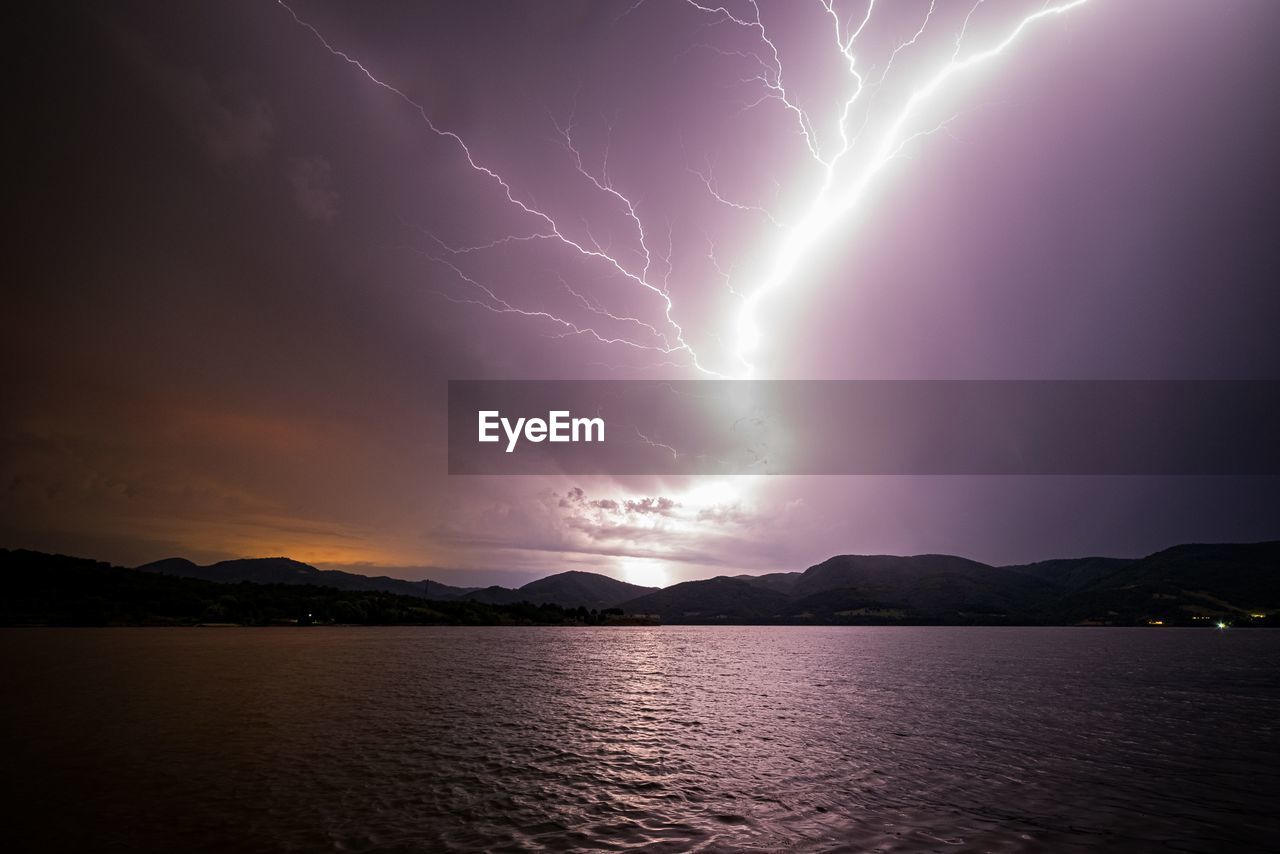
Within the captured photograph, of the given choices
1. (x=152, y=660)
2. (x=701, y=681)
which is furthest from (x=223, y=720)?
(x=152, y=660)

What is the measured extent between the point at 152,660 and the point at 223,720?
46.1 m

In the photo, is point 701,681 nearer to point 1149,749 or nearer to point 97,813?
point 1149,749

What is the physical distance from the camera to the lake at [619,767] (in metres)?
15.6

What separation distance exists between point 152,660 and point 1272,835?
86725mm

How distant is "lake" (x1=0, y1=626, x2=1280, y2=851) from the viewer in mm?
15594

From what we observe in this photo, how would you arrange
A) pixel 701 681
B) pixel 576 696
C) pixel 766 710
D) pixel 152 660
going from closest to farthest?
pixel 766 710 < pixel 576 696 < pixel 701 681 < pixel 152 660

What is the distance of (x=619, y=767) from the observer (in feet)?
76.7

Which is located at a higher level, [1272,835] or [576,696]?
[1272,835]

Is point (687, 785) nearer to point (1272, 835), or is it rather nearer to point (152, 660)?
point (1272, 835)

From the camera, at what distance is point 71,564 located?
185 m

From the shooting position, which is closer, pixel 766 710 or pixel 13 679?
pixel 766 710

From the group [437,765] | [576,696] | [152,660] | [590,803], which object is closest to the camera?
[590,803]

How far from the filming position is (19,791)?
18578 millimetres

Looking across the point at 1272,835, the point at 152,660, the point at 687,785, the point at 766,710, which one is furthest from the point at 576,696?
the point at 152,660
